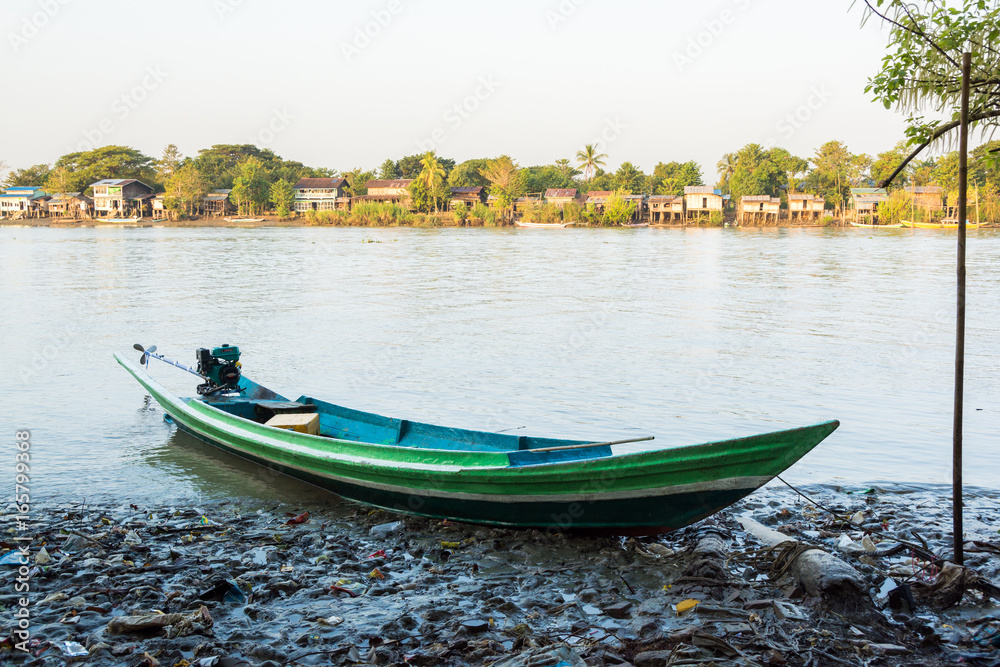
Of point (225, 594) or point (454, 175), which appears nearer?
point (225, 594)

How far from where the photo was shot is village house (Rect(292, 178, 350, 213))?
258ft

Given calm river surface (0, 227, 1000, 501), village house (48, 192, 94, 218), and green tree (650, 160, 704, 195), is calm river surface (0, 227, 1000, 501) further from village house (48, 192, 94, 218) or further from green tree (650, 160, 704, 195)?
village house (48, 192, 94, 218)

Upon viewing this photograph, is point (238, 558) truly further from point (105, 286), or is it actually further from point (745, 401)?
point (105, 286)

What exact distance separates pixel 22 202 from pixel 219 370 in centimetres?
9449

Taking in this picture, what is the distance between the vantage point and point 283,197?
257 ft

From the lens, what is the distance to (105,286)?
22672 millimetres

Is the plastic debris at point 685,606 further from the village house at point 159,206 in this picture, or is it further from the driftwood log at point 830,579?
the village house at point 159,206

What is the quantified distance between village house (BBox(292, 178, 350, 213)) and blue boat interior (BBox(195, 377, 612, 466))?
7362cm

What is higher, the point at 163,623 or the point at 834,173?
the point at 834,173

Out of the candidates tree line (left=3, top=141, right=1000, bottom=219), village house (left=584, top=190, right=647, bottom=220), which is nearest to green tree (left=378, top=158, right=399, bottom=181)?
tree line (left=3, top=141, right=1000, bottom=219)

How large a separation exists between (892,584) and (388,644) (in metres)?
2.86

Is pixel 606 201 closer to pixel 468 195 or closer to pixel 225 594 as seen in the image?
pixel 468 195

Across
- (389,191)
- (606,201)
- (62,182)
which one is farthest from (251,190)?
(606,201)

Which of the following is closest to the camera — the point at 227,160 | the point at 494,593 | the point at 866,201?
the point at 494,593
